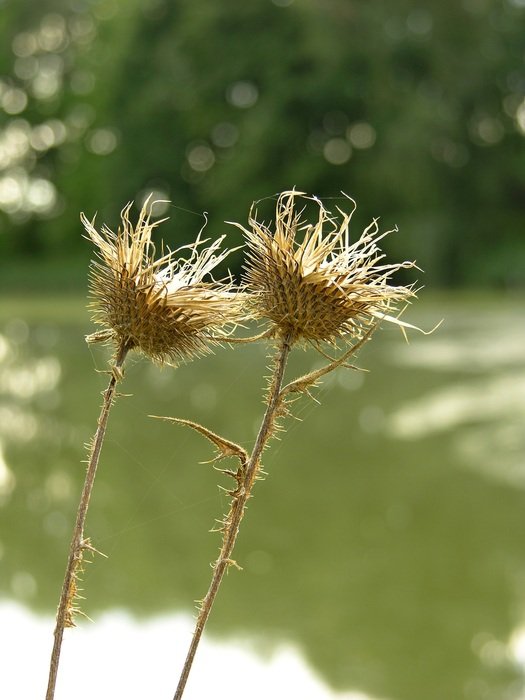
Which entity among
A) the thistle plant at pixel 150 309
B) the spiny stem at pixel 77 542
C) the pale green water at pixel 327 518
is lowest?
the spiny stem at pixel 77 542

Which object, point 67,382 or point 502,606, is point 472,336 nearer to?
point 67,382

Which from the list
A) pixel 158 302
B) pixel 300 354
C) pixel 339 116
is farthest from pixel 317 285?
pixel 339 116

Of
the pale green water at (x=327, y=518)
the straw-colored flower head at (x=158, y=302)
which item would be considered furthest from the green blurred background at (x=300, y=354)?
the straw-colored flower head at (x=158, y=302)

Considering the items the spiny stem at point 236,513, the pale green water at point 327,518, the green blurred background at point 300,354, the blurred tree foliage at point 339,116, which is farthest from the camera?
the blurred tree foliage at point 339,116

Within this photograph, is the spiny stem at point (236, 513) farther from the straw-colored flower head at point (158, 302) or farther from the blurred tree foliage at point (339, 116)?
the blurred tree foliage at point (339, 116)

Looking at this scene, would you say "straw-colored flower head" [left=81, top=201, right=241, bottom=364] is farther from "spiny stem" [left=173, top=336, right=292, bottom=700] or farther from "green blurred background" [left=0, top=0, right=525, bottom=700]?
"green blurred background" [left=0, top=0, right=525, bottom=700]

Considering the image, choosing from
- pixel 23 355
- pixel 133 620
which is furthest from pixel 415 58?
pixel 133 620

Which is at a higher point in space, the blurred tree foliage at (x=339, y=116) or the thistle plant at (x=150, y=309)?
the blurred tree foliage at (x=339, y=116)

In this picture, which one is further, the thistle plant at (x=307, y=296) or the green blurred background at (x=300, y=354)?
the green blurred background at (x=300, y=354)

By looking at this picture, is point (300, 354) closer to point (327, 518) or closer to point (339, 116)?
point (327, 518)
